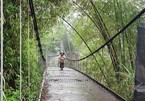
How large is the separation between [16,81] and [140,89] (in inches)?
47.1

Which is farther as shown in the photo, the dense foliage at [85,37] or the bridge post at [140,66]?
the dense foliage at [85,37]

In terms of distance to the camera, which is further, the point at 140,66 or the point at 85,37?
the point at 85,37

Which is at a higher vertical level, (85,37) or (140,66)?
(85,37)

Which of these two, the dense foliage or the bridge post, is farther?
the dense foliage

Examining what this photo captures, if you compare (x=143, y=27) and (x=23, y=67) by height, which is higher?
(x=143, y=27)

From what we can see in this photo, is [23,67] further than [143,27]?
Yes

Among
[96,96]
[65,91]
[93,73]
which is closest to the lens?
[96,96]

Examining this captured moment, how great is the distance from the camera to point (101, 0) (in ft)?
22.9

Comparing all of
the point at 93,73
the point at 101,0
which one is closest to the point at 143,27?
the point at 101,0

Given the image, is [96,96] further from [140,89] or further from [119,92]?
[140,89]

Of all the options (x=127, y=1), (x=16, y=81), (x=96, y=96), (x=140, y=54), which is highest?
(x=127, y=1)

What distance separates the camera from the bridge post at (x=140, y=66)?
284cm

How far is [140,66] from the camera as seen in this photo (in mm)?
2893

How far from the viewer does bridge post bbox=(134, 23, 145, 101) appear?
9.32ft
